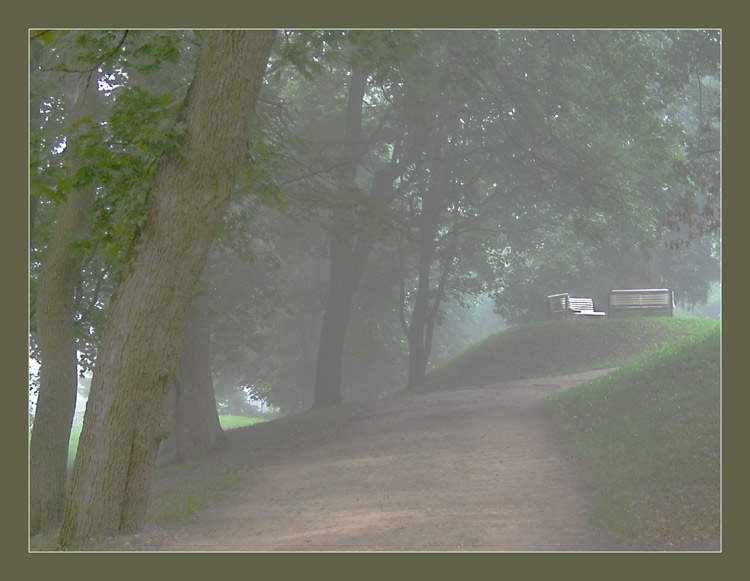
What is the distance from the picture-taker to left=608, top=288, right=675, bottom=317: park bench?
2534 centimetres

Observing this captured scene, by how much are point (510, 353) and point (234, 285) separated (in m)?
8.22

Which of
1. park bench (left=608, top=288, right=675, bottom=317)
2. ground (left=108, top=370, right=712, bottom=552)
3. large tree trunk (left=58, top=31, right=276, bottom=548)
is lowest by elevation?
ground (left=108, top=370, right=712, bottom=552)

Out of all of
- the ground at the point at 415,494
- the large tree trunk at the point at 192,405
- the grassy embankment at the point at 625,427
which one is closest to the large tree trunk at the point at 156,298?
the ground at the point at 415,494

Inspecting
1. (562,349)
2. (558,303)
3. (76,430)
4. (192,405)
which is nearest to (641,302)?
(558,303)

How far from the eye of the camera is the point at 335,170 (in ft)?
63.9

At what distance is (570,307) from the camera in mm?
27031

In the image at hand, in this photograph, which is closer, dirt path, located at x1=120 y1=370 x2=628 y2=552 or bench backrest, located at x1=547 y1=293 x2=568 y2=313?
dirt path, located at x1=120 y1=370 x2=628 y2=552

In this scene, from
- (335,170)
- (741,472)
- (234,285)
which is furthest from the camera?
(234,285)

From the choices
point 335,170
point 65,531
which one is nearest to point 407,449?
point 65,531

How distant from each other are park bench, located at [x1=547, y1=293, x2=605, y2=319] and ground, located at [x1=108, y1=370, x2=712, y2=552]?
1047 cm

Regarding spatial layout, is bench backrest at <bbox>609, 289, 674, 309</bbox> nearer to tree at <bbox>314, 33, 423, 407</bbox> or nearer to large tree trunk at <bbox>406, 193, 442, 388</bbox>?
large tree trunk at <bbox>406, 193, 442, 388</bbox>

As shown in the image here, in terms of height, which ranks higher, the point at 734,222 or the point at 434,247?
the point at 434,247

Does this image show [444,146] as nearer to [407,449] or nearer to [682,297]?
[682,297]

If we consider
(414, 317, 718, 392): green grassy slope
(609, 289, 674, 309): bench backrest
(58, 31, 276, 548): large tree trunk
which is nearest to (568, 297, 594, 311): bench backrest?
(414, 317, 718, 392): green grassy slope
